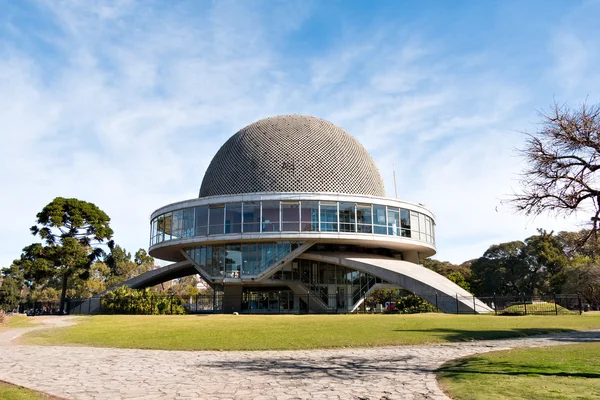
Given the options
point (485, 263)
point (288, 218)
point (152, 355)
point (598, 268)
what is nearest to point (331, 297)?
point (288, 218)

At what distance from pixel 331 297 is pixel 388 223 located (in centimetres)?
543

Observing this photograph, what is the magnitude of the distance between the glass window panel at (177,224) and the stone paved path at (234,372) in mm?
21742

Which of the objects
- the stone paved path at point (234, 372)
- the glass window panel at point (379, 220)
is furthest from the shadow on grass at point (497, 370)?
the glass window panel at point (379, 220)

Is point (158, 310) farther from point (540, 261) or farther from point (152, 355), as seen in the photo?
point (540, 261)

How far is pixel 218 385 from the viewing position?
5777 millimetres

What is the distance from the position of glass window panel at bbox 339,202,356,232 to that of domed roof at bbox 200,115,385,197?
2.14 metres

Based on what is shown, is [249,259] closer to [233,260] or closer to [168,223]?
[233,260]

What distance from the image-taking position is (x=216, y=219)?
29.9 metres

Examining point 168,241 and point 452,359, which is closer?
point 452,359

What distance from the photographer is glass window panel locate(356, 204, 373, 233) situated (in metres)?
29.7

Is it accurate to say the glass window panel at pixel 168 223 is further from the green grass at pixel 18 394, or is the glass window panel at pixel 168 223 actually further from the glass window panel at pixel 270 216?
the green grass at pixel 18 394

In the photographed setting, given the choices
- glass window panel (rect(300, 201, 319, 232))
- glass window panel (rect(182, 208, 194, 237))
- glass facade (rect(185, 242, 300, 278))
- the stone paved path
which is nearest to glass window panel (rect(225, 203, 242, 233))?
glass facade (rect(185, 242, 300, 278))

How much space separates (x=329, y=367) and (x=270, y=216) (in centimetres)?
2229

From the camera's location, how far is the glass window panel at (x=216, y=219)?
97.0ft
